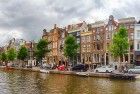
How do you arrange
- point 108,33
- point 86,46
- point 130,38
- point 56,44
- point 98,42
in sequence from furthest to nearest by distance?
point 56,44, point 86,46, point 98,42, point 108,33, point 130,38

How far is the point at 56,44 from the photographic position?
535ft

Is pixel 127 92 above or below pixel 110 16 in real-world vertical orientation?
below

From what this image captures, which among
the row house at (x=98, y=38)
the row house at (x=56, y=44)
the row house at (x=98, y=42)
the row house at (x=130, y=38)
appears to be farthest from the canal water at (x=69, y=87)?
the row house at (x=56, y=44)

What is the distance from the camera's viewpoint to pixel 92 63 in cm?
12456

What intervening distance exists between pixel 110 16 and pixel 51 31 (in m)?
52.7

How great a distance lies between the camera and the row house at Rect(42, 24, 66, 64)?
157 m

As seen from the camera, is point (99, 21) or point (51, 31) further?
point (51, 31)

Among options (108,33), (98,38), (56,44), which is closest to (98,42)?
(98,38)

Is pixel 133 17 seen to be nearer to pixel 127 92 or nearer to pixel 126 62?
pixel 126 62

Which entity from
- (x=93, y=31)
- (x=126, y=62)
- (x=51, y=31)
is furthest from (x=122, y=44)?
(x=51, y=31)

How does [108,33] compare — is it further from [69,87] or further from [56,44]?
[69,87]

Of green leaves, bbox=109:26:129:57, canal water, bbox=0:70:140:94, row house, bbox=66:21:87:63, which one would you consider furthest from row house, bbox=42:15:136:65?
canal water, bbox=0:70:140:94

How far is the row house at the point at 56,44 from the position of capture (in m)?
157

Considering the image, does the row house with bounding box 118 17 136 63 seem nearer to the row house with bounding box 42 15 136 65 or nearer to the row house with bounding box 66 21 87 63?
the row house with bounding box 42 15 136 65
